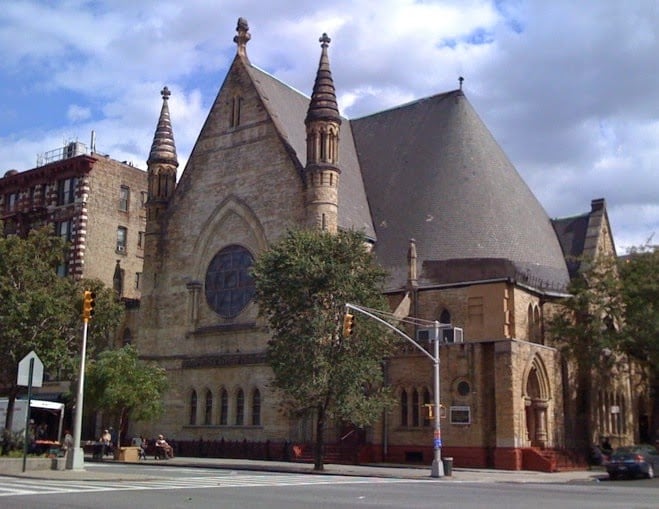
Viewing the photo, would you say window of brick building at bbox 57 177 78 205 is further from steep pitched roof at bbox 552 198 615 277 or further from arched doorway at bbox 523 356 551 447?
arched doorway at bbox 523 356 551 447

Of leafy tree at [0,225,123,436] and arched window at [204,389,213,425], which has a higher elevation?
leafy tree at [0,225,123,436]

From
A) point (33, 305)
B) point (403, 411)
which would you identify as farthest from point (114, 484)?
point (403, 411)

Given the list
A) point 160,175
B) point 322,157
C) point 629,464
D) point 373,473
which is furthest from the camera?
point 160,175

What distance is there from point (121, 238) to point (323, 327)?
3161cm

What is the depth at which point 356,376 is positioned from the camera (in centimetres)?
3347

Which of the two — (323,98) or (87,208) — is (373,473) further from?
(87,208)

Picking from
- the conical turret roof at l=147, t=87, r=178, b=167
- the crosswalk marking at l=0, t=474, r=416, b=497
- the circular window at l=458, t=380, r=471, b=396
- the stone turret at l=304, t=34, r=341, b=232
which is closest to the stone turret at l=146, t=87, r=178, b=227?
the conical turret roof at l=147, t=87, r=178, b=167

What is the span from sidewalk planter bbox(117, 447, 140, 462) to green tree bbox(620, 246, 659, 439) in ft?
75.8

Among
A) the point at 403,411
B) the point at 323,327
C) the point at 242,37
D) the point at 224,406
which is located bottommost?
the point at 403,411

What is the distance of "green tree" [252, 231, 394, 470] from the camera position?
3341 cm

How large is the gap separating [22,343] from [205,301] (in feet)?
39.9

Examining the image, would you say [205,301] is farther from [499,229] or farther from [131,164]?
[131,164]

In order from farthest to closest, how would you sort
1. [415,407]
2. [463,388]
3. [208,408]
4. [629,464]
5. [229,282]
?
[229,282] < [208,408] < [415,407] < [463,388] < [629,464]

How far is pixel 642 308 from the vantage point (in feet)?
129
